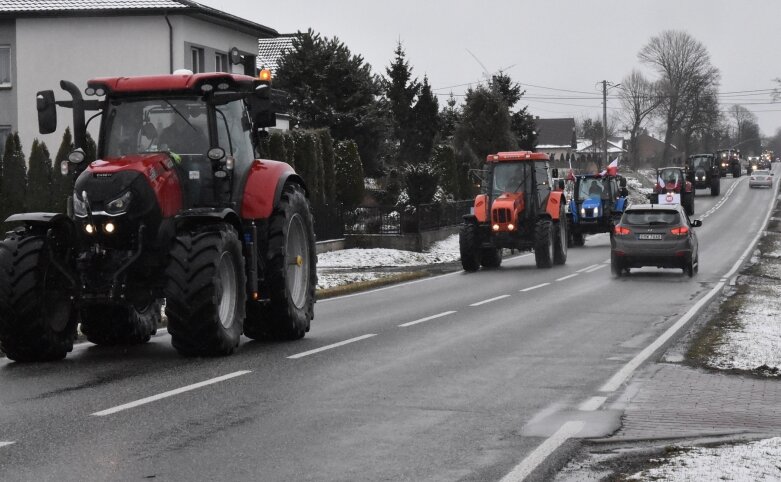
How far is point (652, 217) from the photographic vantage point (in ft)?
91.4

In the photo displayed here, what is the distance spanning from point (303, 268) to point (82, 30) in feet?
97.1

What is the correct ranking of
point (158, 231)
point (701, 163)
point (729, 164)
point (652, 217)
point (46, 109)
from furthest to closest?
1. point (729, 164)
2. point (701, 163)
3. point (652, 217)
4. point (158, 231)
5. point (46, 109)

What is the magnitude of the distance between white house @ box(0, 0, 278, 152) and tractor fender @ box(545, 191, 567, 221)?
14687 millimetres

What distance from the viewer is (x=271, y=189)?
13.3 metres

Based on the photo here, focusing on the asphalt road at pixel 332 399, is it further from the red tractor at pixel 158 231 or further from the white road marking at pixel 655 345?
the red tractor at pixel 158 231

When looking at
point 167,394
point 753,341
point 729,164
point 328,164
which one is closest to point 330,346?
point 167,394

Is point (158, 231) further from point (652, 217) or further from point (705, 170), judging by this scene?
point (705, 170)

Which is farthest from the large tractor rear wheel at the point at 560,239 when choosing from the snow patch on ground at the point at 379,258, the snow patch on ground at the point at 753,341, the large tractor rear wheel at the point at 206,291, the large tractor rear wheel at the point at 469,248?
the large tractor rear wheel at the point at 206,291

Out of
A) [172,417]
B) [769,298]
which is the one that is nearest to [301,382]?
[172,417]

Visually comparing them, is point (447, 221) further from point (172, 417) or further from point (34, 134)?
point (172, 417)

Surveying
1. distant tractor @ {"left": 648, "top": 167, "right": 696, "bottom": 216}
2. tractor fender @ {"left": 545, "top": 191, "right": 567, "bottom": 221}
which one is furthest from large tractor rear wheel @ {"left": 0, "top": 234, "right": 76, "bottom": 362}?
distant tractor @ {"left": 648, "top": 167, "right": 696, "bottom": 216}

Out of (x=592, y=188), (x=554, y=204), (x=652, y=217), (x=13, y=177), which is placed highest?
(x=13, y=177)

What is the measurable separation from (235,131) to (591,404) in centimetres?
536

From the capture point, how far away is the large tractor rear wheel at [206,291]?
1149cm
